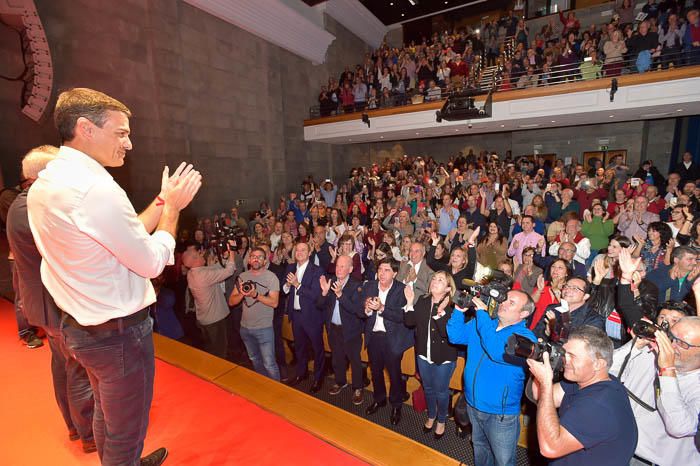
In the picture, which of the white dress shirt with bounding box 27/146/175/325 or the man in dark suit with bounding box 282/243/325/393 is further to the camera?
the man in dark suit with bounding box 282/243/325/393

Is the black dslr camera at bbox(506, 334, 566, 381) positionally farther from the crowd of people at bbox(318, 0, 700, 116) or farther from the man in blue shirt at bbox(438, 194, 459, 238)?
A: the crowd of people at bbox(318, 0, 700, 116)

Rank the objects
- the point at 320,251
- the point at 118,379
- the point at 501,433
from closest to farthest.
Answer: the point at 118,379 < the point at 501,433 < the point at 320,251

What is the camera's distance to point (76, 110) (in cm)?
123

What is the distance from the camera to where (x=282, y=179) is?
1271 cm

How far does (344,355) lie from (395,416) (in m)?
0.85

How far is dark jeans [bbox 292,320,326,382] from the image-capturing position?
4.01 meters

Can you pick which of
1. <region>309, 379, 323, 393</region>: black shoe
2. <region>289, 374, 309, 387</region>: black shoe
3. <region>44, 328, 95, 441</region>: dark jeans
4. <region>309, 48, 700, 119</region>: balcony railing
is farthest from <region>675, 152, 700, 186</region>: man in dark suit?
<region>44, 328, 95, 441</region>: dark jeans

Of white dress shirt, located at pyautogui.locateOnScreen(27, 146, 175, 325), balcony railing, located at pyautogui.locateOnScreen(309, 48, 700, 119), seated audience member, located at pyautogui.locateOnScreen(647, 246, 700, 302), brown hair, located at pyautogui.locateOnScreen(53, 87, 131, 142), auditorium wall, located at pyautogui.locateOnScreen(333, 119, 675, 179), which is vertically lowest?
seated audience member, located at pyautogui.locateOnScreen(647, 246, 700, 302)

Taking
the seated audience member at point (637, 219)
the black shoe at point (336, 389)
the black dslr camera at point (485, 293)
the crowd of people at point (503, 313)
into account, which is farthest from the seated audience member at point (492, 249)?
the black dslr camera at point (485, 293)

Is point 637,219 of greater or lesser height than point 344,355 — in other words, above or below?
above

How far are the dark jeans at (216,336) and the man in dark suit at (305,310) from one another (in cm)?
87

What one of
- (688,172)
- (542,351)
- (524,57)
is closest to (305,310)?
(542,351)

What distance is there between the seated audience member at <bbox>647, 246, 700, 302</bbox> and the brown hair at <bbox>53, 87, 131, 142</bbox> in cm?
441

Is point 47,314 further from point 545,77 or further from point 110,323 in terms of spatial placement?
point 545,77
